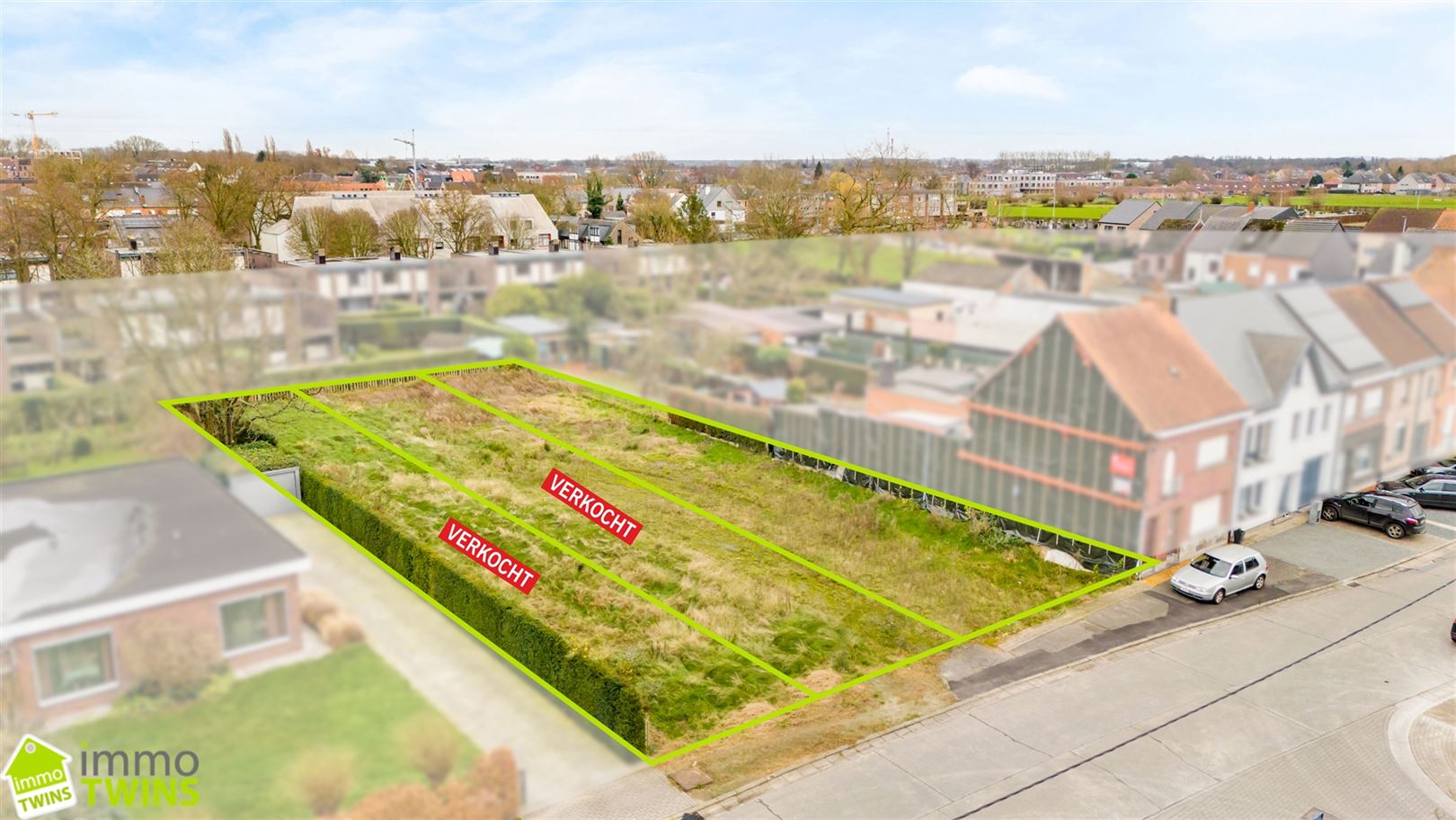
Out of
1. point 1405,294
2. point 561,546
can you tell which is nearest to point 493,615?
point 561,546

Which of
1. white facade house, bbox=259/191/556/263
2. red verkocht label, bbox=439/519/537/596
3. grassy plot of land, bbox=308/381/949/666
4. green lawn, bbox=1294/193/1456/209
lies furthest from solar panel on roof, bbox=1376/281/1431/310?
green lawn, bbox=1294/193/1456/209

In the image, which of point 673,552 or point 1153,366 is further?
point 673,552

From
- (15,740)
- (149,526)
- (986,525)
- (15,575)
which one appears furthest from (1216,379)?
(986,525)

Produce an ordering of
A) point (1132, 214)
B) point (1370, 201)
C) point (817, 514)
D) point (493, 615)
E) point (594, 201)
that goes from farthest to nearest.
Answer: point (594, 201)
point (1370, 201)
point (1132, 214)
point (817, 514)
point (493, 615)

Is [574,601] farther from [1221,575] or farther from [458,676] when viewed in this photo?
[1221,575]

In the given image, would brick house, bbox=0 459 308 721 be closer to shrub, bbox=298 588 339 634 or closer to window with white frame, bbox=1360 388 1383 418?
shrub, bbox=298 588 339 634

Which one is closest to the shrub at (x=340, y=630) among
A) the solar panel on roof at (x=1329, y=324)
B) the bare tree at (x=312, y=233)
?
the solar panel on roof at (x=1329, y=324)

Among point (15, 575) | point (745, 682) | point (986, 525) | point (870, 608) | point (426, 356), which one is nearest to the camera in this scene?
point (15, 575)

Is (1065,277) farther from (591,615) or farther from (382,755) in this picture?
(591,615)
